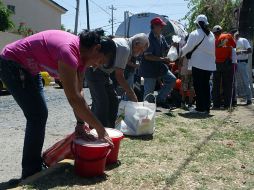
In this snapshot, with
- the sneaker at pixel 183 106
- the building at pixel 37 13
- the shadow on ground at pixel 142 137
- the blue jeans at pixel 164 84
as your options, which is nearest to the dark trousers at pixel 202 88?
the blue jeans at pixel 164 84

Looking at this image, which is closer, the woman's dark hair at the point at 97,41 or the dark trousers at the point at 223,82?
the woman's dark hair at the point at 97,41

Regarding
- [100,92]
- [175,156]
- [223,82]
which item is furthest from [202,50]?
[175,156]

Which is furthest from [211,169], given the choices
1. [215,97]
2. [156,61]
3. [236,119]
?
[215,97]

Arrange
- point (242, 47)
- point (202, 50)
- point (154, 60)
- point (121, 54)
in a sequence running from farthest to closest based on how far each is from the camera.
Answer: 1. point (242, 47)
2. point (202, 50)
3. point (154, 60)
4. point (121, 54)

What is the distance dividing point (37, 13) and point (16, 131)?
31.5 metres

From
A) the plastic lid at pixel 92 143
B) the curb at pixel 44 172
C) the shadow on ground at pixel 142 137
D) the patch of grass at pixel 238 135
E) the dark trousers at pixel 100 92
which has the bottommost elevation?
the patch of grass at pixel 238 135

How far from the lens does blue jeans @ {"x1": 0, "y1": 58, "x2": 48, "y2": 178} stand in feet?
13.7

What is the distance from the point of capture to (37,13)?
37344 mm

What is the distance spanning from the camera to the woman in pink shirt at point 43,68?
3.74 metres

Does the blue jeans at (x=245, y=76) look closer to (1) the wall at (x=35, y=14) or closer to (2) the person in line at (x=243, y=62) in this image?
(2) the person in line at (x=243, y=62)

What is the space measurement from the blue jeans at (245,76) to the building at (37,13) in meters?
27.4

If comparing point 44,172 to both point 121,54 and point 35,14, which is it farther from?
point 35,14

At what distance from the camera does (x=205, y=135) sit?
6.47 meters

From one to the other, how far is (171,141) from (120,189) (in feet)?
7.05
